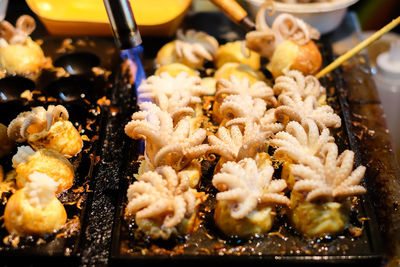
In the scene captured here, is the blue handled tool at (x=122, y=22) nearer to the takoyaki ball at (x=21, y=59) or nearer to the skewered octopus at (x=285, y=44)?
the skewered octopus at (x=285, y=44)

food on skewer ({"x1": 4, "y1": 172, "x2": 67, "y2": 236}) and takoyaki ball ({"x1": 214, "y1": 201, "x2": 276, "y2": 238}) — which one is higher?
food on skewer ({"x1": 4, "y1": 172, "x2": 67, "y2": 236})

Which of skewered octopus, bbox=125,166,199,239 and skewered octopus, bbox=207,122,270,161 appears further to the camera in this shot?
skewered octopus, bbox=207,122,270,161

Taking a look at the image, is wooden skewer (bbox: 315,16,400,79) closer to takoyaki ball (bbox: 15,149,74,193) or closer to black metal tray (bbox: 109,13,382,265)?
black metal tray (bbox: 109,13,382,265)

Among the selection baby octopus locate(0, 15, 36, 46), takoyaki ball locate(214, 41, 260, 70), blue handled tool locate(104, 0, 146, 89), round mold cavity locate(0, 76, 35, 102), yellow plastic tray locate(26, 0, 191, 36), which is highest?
blue handled tool locate(104, 0, 146, 89)

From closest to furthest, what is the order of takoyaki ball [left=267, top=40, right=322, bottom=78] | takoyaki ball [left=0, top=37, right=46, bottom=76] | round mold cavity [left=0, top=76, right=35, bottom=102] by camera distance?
takoyaki ball [left=267, top=40, right=322, bottom=78]
round mold cavity [left=0, top=76, right=35, bottom=102]
takoyaki ball [left=0, top=37, right=46, bottom=76]

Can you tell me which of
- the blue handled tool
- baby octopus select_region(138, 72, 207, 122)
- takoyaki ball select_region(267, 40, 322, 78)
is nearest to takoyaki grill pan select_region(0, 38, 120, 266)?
baby octopus select_region(138, 72, 207, 122)

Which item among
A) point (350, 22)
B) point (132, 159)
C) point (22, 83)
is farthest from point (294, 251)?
point (350, 22)

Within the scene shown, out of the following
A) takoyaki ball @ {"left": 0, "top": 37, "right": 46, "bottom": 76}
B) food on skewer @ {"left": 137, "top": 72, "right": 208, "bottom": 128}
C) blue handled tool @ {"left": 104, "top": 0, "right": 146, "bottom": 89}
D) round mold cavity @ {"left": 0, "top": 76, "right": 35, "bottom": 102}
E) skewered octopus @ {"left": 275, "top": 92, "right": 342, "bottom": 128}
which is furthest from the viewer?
takoyaki ball @ {"left": 0, "top": 37, "right": 46, "bottom": 76}

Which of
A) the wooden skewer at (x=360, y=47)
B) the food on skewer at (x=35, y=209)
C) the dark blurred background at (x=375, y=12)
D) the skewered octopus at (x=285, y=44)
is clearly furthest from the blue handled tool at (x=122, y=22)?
the dark blurred background at (x=375, y=12)
